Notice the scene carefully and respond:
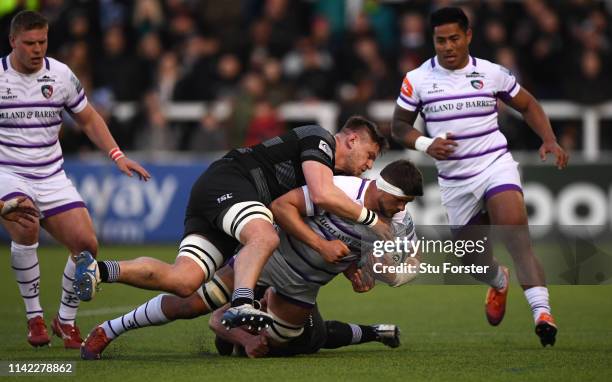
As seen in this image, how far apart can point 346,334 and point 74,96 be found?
2876 millimetres

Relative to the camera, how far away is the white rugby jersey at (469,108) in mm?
10094

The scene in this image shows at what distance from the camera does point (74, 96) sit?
32.4 ft

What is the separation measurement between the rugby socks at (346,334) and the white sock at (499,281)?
51.4 inches

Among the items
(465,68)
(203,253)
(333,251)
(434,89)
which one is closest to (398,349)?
(333,251)

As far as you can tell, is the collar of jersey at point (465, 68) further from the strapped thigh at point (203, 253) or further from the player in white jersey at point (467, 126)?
the strapped thigh at point (203, 253)

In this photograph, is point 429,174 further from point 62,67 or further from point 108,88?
point 62,67

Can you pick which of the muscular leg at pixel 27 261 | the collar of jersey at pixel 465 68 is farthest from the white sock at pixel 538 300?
the muscular leg at pixel 27 261

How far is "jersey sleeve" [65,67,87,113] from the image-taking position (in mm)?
9836

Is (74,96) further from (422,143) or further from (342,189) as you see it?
(422,143)

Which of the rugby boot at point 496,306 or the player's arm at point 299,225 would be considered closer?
the player's arm at point 299,225

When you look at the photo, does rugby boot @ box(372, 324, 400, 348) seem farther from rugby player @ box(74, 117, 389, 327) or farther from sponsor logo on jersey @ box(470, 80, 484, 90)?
sponsor logo on jersey @ box(470, 80, 484, 90)

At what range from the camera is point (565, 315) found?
11.6 meters

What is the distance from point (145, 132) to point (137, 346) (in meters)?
10.6

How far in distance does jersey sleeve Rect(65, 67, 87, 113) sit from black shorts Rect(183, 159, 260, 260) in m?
1.60
